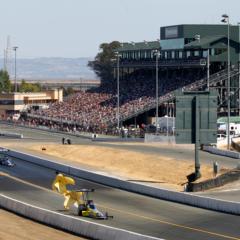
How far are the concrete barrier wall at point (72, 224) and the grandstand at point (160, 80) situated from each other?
5542 centimetres

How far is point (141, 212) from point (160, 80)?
72.1 metres

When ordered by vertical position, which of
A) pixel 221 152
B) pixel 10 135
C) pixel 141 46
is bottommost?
pixel 221 152

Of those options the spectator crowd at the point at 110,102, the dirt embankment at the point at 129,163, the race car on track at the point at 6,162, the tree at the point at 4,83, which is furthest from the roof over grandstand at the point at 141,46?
the tree at the point at 4,83

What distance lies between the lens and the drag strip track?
95.9ft

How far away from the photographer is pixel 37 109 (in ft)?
425

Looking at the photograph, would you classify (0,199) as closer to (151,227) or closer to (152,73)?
(151,227)

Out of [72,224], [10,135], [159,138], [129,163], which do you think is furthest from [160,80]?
[72,224]

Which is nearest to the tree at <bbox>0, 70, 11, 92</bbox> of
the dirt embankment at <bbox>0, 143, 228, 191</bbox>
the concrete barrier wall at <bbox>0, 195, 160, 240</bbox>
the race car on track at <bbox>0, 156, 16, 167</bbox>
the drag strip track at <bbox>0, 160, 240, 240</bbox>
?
the dirt embankment at <bbox>0, 143, 228, 191</bbox>

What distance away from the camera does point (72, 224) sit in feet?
94.5

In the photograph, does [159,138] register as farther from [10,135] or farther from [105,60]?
[105,60]

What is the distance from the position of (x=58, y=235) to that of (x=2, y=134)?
226 feet

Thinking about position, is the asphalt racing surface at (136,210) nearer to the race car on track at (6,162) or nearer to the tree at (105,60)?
the race car on track at (6,162)

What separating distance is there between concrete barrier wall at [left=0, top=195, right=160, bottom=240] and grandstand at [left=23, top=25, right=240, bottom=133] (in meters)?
55.4

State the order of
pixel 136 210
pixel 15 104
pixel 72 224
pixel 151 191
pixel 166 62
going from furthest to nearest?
pixel 15 104, pixel 166 62, pixel 151 191, pixel 136 210, pixel 72 224
